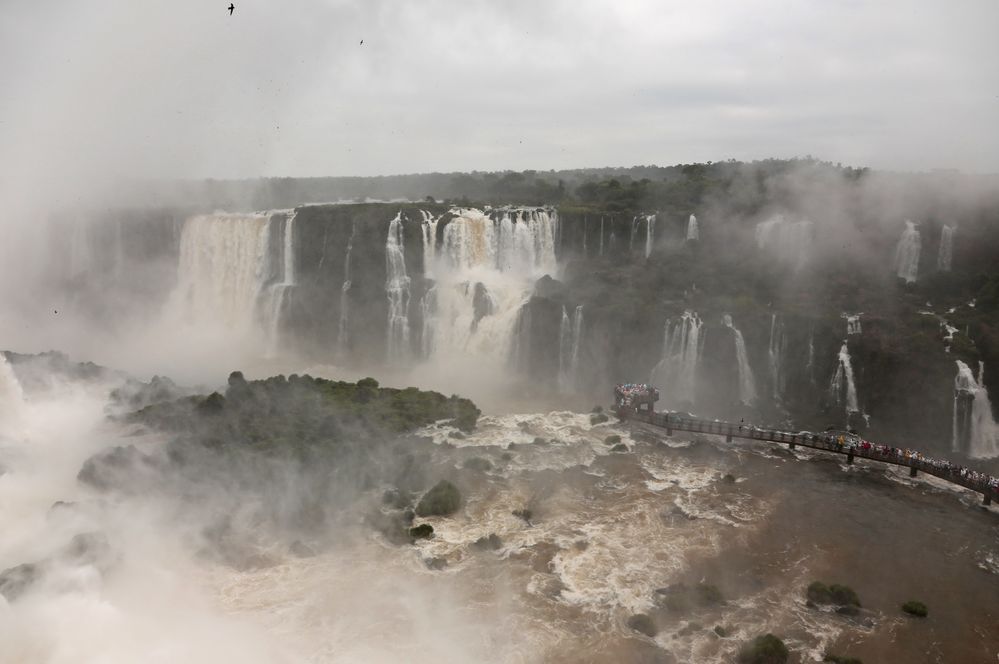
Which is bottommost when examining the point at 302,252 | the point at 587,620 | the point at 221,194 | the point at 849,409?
the point at 587,620

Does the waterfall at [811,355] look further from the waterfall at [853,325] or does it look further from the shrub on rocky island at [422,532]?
the shrub on rocky island at [422,532]

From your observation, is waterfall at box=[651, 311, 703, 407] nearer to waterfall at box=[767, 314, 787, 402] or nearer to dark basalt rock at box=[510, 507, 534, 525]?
waterfall at box=[767, 314, 787, 402]

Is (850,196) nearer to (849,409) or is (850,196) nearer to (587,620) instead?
(849,409)

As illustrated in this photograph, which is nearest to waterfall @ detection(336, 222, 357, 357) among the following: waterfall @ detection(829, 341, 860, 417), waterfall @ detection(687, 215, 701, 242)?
waterfall @ detection(687, 215, 701, 242)

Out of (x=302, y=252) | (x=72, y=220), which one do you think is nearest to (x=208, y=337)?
(x=302, y=252)

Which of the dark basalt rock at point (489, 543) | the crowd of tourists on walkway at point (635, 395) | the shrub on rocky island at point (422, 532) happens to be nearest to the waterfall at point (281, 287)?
the crowd of tourists on walkway at point (635, 395)

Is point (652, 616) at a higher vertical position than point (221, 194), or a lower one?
lower

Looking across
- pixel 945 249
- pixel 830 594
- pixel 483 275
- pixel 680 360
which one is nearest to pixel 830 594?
pixel 830 594
